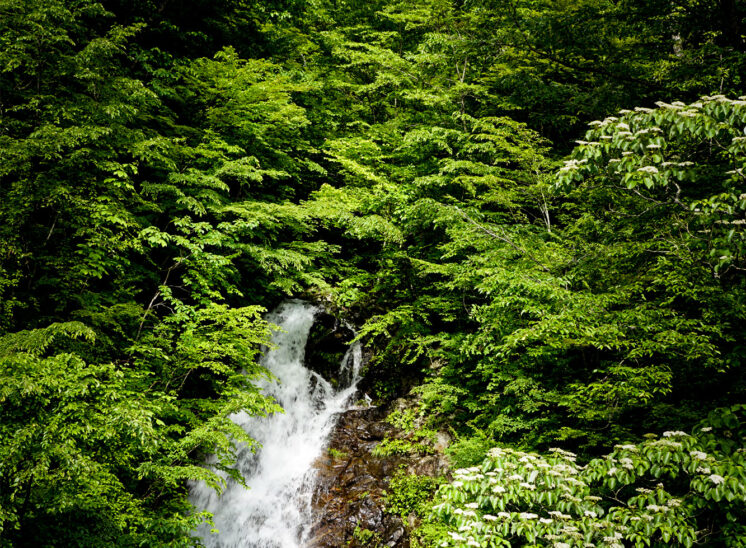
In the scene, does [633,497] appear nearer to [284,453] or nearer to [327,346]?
[284,453]

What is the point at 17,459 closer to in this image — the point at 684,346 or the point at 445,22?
the point at 684,346

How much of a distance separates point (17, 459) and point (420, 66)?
11.3 meters

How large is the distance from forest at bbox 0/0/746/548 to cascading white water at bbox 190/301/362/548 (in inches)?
26.8

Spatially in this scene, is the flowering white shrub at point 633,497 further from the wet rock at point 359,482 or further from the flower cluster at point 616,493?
the wet rock at point 359,482

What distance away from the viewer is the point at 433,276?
9898 mm

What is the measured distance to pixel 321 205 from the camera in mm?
8797

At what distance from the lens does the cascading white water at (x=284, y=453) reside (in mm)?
6984

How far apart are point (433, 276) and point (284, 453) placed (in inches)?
221

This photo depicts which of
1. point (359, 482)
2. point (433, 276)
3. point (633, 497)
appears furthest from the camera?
point (433, 276)

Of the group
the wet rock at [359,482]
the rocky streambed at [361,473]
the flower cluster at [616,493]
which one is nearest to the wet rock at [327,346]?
the rocky streambed at [361,473]

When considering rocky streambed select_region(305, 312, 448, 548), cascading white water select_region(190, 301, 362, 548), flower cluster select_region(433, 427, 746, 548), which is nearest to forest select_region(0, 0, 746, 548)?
flower cluster select_region(433, 427, 746, 548)

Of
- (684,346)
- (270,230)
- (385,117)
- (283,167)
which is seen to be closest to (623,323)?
(684,346)

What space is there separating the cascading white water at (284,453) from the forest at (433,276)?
2.24 feet

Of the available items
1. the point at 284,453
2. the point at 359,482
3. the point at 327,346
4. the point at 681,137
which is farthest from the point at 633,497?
the point at 327,346
